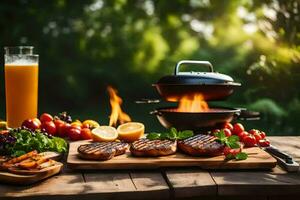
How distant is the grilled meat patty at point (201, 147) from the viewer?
113 inches

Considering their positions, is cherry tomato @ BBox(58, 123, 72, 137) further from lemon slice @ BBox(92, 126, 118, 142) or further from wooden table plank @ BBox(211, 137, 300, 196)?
wooden table plank @ BBox(211, 137, 300, 196)

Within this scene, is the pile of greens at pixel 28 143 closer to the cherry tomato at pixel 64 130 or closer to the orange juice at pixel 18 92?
the cherry tomato at pixel 64 130

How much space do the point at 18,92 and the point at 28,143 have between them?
46.1 inches

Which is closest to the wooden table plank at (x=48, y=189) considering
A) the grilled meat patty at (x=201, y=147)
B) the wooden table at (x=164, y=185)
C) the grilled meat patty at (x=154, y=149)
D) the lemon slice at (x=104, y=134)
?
the wooden table at (x=164, y=185)

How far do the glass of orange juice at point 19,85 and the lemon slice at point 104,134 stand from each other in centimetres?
87

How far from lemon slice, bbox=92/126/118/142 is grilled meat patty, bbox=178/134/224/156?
22.2 inches

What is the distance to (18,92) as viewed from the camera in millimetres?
4078

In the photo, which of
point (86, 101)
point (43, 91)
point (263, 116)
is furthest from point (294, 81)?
point (43, 91)

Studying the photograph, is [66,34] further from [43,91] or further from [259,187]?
[259,187]

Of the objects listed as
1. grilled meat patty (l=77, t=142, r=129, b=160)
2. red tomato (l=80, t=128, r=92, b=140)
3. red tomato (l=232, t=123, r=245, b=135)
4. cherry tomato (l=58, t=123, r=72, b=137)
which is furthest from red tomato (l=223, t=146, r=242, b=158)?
cherry tomato (l=58, t=123, r=72, b=137)

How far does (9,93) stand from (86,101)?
4.45 metres

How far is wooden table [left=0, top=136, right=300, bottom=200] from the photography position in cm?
238

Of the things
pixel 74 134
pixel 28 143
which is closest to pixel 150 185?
pixel 28 143

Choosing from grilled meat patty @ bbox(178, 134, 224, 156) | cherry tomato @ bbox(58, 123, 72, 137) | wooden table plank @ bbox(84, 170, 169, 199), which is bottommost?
cherry tomato @ bbox(58, 123, 72, 137)
